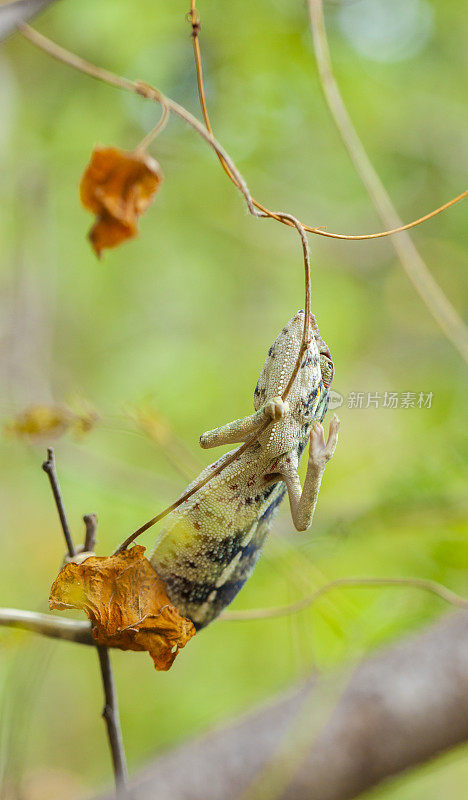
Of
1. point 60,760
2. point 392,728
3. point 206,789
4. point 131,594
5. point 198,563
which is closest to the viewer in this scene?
point 131,594

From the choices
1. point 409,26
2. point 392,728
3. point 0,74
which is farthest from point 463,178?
point 392,728

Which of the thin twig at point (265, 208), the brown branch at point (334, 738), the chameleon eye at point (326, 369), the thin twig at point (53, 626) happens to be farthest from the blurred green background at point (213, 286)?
the thin twig at point (265, 208)

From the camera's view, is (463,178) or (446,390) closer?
(446,390)

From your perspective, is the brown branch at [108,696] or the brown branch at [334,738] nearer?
the brown branch at [108,696]

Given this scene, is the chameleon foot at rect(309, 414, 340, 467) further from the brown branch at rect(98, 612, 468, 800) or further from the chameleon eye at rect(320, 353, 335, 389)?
the brown branch at rect(98, 612, 468, 800)

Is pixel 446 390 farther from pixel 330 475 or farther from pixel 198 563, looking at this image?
pixel 198 563

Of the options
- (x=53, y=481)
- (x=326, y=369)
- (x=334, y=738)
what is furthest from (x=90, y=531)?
(x=334, y=738)

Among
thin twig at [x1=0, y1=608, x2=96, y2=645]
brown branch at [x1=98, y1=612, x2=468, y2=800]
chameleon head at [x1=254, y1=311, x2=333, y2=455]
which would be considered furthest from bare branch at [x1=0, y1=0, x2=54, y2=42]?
brown branch at [x1=98, y1=612, x2=468, y2=800]

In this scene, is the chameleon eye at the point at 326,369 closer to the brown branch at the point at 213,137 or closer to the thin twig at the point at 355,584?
the brown branch at the point at 213,137
